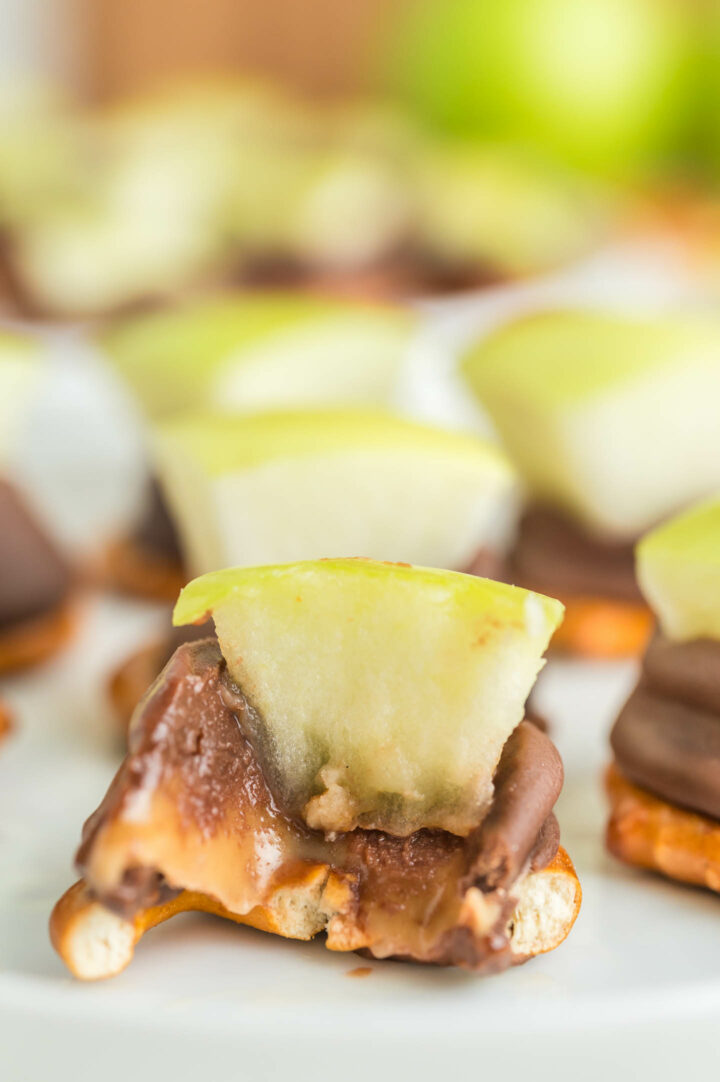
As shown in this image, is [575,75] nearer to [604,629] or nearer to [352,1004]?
[604,629]

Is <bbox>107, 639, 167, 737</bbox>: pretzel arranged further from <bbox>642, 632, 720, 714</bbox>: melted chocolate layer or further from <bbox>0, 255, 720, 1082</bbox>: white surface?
<bbox>642, 632, 720, 714</bbox>: melted chocolate layer

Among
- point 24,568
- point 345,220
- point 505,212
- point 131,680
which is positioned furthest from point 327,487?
point 505,212

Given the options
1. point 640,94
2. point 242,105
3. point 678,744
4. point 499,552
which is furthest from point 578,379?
point 242,105

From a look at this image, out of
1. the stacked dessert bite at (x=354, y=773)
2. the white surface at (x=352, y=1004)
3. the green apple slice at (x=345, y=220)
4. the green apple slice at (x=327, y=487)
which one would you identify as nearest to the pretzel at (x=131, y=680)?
the green apple slice at (x=327, y=487)

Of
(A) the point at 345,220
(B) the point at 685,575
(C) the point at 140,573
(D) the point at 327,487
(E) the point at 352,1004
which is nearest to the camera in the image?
(E) the point at 352,1004

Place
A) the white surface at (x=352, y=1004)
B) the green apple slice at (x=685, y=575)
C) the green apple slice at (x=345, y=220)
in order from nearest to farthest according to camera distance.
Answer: the white surface at (x=352, y=1004), the green apple slice at (x=685, y=575), the green apple slice at (x=345, y=220)

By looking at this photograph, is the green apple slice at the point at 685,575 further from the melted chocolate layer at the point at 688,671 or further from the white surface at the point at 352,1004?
the white surface at the point at 352,1004
